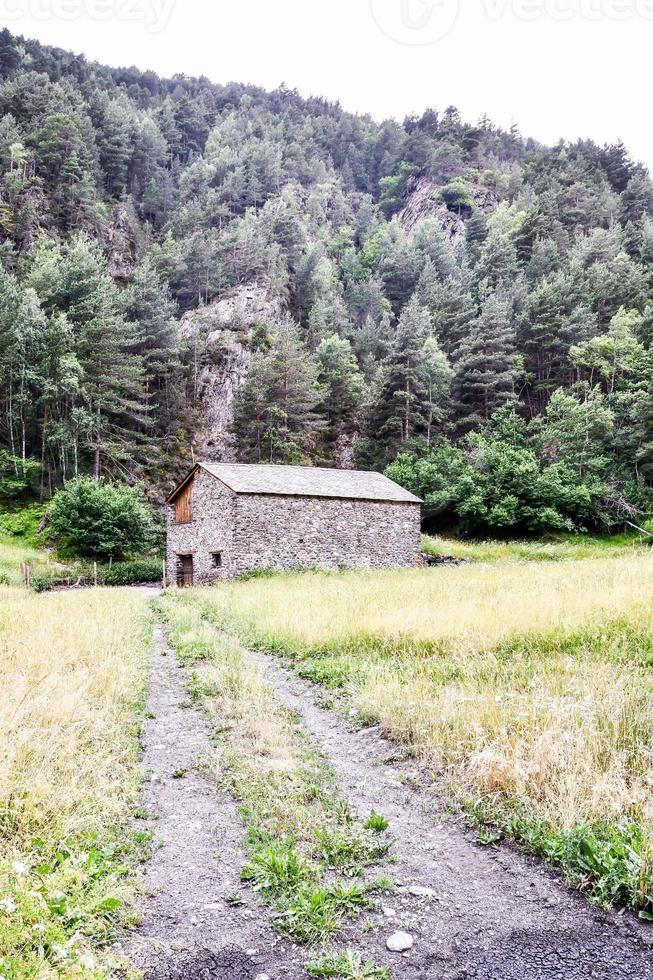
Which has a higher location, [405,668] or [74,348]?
[74,348]

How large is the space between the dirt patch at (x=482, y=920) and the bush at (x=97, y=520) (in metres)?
33.1

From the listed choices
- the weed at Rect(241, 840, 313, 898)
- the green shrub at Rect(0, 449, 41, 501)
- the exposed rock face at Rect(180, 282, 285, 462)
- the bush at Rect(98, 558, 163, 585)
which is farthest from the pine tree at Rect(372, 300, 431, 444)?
the weed at Rect(241, 840, 313, 898)

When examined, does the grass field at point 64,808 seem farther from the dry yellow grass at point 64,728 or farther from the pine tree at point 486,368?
the pine tree at point 486,368

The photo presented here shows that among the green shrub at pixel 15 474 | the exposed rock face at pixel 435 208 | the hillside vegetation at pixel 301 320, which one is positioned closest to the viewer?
the green shrub at pixel 15 474

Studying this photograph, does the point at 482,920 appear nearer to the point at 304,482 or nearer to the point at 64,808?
the point at 64,808

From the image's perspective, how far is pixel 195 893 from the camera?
337cm

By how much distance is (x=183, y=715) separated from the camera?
284 inches

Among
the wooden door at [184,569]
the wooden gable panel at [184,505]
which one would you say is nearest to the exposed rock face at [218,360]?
the wooden gable panel at [184,505]

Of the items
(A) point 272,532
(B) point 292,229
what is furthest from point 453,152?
(A) point 272,532

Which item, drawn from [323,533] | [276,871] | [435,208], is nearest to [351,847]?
[276,871]

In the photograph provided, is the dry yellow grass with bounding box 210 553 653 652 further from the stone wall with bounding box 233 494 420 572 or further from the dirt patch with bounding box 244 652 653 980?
the stone wall with bounding box 233 494 420 572

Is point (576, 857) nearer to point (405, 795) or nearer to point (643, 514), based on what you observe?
point (405, 795)

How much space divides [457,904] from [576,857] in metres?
0.92

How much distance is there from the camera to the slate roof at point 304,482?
30.0m
